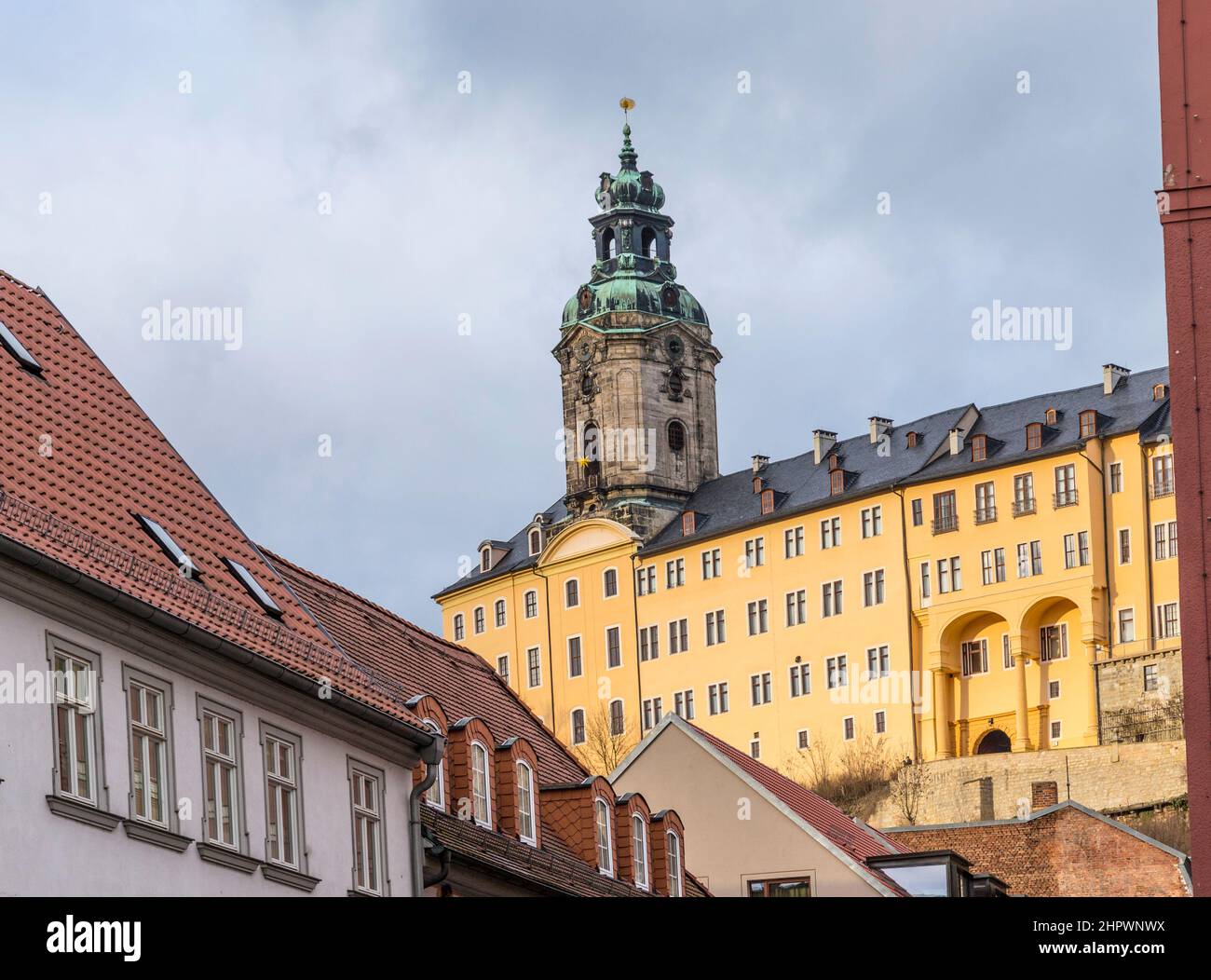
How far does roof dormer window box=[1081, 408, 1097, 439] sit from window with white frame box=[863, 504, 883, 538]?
930 centimetres

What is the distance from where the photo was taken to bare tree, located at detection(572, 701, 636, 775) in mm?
113000

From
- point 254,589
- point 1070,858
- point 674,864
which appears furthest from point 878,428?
point 254,589

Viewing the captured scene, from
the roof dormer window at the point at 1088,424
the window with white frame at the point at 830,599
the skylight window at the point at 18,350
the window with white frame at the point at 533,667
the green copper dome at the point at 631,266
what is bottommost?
the skylight window at the point at 18,350

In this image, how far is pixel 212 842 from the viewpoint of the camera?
2434 centimetres

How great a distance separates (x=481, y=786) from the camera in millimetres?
32469

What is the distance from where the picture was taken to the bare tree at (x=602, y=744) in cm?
11300

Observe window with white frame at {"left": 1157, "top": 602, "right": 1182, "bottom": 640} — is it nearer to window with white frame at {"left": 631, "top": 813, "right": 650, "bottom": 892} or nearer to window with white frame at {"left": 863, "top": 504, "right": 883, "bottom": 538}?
window with white frame at {"left": 863, "top": 504, "right": 883, "bottom": 538}

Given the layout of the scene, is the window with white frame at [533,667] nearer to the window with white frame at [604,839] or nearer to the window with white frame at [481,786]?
the window with white frame at [604,839]

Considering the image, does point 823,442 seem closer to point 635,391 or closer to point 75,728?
point 635,391

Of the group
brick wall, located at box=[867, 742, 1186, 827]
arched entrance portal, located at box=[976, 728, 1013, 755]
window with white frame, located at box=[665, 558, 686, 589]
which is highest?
window with white frame, located at box=[665, 558, 686, 589]

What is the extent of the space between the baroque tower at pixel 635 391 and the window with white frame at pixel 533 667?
7.13 m

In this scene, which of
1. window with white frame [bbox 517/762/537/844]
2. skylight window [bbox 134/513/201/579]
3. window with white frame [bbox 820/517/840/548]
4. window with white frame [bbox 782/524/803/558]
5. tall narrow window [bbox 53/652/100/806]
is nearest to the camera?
tall narrow window [bbox 53/652/100/806]

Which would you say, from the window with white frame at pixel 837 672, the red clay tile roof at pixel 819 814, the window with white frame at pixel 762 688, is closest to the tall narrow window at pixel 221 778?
the red clay tile roof at pixel 819 814

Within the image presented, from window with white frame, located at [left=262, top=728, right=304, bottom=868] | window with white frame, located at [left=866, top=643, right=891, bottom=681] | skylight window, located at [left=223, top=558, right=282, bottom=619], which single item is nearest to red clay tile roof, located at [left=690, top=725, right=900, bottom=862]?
skylight window, located at [left=223, top=558, right=282, bottom=619]
